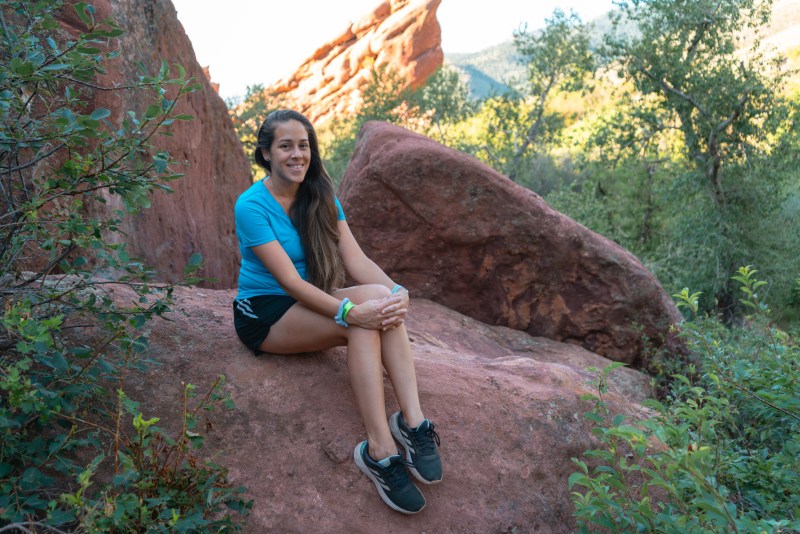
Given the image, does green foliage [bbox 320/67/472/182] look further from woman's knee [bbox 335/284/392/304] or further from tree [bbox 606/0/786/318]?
woman's knee [bbox 335/284/392/304]

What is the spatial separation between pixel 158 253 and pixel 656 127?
6729 millimetres

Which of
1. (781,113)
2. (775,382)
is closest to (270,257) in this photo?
(775,382)

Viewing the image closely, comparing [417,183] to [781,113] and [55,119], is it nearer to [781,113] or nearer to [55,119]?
[55,119]

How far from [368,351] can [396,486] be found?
0.52m

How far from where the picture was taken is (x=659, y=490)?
2.99 meters

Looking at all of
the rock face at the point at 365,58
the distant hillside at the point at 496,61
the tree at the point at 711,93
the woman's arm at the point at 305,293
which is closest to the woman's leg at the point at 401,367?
the woman's arm at the point at 305,293

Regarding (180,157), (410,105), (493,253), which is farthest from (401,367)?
(410,105)

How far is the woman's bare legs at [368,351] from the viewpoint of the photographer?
2.76m

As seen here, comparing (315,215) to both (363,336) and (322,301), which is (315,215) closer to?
(322,301)

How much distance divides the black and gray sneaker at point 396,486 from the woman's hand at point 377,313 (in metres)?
0.52

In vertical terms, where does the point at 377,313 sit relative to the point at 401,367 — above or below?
above

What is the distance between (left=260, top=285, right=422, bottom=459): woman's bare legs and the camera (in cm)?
276

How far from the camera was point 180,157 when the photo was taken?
566cm

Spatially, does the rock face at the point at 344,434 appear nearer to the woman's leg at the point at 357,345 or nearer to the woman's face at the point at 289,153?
the woman's leg at the point at 357,345
